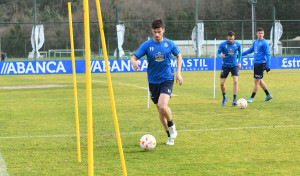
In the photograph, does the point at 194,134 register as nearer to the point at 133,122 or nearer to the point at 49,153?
the point at 133,122

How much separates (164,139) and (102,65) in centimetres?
2584

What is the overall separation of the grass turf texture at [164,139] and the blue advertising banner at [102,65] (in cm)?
1727

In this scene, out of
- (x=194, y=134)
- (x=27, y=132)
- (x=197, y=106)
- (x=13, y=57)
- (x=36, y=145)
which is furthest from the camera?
(x=13, y=57)

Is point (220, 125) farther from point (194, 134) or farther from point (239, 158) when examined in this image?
point (239, 158)

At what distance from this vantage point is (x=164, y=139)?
9062 millimetres

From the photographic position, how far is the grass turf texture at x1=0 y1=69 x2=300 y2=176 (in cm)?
682

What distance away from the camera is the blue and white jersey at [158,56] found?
8562 millimetres

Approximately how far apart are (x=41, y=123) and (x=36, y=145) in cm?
292

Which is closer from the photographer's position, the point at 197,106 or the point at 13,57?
the point at 197,106

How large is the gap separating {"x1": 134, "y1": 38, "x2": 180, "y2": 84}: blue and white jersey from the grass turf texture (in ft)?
3.83

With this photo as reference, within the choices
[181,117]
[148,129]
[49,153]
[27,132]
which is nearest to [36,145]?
[49,153]

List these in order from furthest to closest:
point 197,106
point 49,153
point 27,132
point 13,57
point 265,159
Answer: point 13,57 < point 197,106 < point 27,132 < point 49,153 < point 265,159

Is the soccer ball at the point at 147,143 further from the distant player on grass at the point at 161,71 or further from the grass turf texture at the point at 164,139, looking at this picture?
the distant player on grass at the point at 161,71

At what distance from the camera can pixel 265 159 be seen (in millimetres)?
7215
